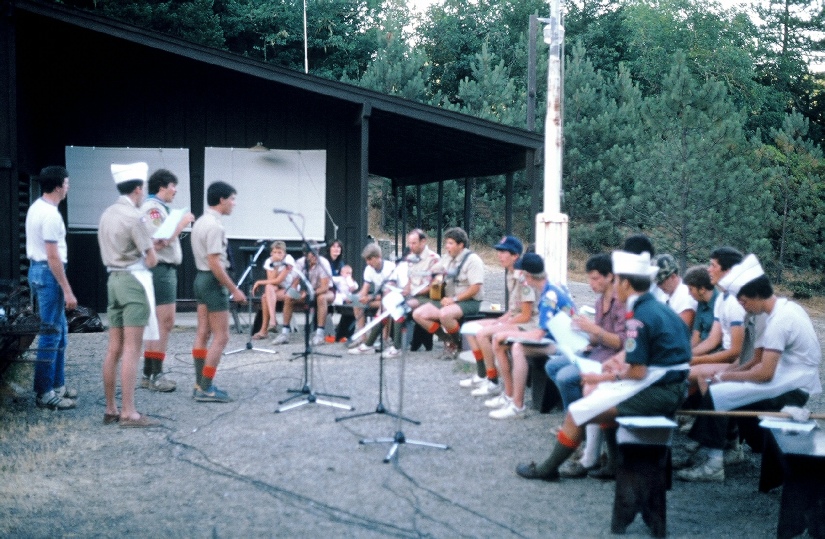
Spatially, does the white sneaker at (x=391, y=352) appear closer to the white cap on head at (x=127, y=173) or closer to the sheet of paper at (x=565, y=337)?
the white cap on head at (x=127, y=173)

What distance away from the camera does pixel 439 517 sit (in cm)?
470

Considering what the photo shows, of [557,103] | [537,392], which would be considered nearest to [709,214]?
[557,103]

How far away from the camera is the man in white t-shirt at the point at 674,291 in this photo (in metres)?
6.72

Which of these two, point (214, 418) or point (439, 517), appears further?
point (214, 418)

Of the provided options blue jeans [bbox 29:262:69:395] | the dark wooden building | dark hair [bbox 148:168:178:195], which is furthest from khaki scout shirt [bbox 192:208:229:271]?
the dark wooden building

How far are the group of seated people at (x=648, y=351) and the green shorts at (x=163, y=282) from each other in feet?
6.59

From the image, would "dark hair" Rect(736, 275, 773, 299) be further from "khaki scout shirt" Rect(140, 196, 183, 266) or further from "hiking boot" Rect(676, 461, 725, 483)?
"khaki scout shirt" Rect(140, 196, 183, 266)

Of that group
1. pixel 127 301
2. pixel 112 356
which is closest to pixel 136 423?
pixel 112 356

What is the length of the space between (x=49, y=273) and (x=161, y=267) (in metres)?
0.94

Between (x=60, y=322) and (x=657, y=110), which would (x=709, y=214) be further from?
(x=60, y=322)

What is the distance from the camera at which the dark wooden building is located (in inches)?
490

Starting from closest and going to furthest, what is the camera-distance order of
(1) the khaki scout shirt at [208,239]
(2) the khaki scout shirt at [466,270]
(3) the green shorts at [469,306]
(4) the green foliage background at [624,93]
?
(1) the khaki scout shirt at [208,239]
(2) the khaki scout shirt at [466,270]
(3) the green shorts at [469,306]
(4) the green foliage background at [624,93]

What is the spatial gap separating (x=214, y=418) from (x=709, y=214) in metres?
16.1

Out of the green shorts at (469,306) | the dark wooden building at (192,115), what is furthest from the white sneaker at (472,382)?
the dark wooden building at (192,115)
